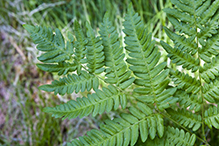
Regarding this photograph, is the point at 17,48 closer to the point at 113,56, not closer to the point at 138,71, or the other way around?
the point at 113,56

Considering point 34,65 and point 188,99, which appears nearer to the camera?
point 188,99

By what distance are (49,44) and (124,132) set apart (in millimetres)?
611

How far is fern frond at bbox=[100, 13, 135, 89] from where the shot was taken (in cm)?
105

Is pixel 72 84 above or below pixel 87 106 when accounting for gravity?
above

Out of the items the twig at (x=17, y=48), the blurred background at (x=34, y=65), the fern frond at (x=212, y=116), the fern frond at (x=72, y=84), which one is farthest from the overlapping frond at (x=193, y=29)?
the twig at (x=17, y=48)

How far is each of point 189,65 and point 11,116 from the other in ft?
6.75

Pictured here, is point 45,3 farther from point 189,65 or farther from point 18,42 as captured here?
point 189,65

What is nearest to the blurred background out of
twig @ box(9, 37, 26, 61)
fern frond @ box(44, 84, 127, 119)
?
twig @ box(9, 37, 26, 61)

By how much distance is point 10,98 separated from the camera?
227 centimetres

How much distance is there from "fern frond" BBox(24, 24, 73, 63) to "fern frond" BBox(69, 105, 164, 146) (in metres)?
0.44

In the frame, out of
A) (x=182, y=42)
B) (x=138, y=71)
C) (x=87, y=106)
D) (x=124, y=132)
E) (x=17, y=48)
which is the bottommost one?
(x=124, y=132)

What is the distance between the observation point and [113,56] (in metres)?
1.06

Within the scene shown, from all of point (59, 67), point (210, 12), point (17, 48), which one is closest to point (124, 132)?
point (59, 67)

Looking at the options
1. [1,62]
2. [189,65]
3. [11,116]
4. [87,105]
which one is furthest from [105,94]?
[1,62]
